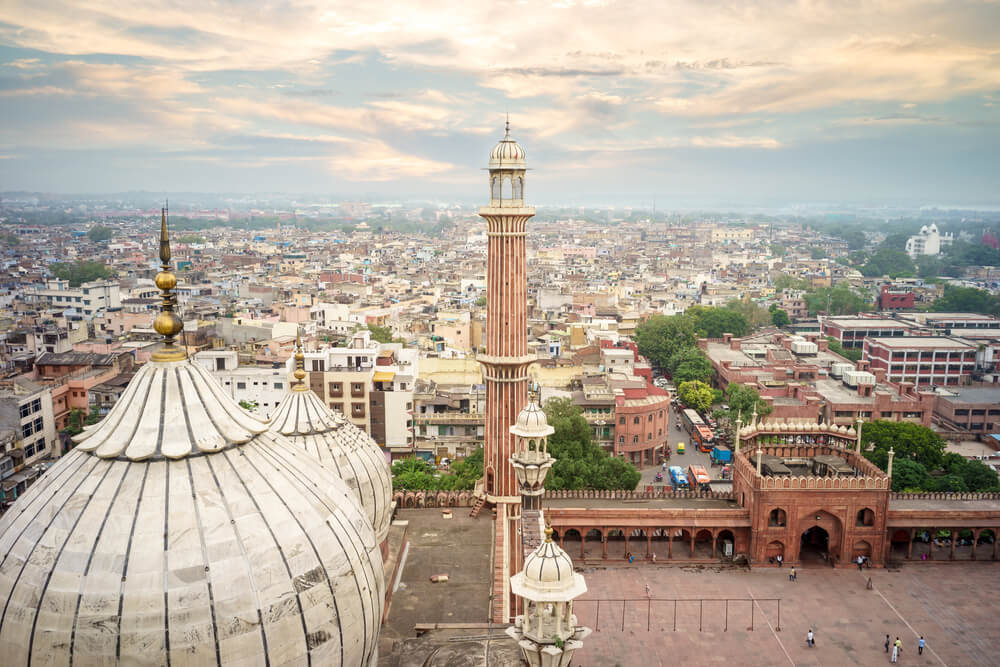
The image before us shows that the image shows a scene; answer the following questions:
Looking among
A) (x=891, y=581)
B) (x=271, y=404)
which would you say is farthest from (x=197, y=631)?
(x=271, y=404)

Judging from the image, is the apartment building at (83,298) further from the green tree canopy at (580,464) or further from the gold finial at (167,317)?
the gold finial at (167,317)

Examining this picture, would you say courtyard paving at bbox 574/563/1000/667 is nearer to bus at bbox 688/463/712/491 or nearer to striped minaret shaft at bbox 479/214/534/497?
striped minaret shaft at bbox 479/214/534/497

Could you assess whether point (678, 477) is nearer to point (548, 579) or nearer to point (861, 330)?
point (548, 579)

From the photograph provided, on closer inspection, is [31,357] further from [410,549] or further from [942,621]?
[942,621]

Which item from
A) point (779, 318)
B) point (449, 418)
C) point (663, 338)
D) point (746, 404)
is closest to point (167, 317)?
point (449, 418)

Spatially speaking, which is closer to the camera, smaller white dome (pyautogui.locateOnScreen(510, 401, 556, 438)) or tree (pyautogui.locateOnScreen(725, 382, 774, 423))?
smaller white dome (pyautogui.locateOnScreen(510, 401, 556, 438))

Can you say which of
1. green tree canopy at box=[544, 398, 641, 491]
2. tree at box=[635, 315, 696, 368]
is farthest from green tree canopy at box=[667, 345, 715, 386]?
green tree canopy at box=[544, 398, 641, 491]
